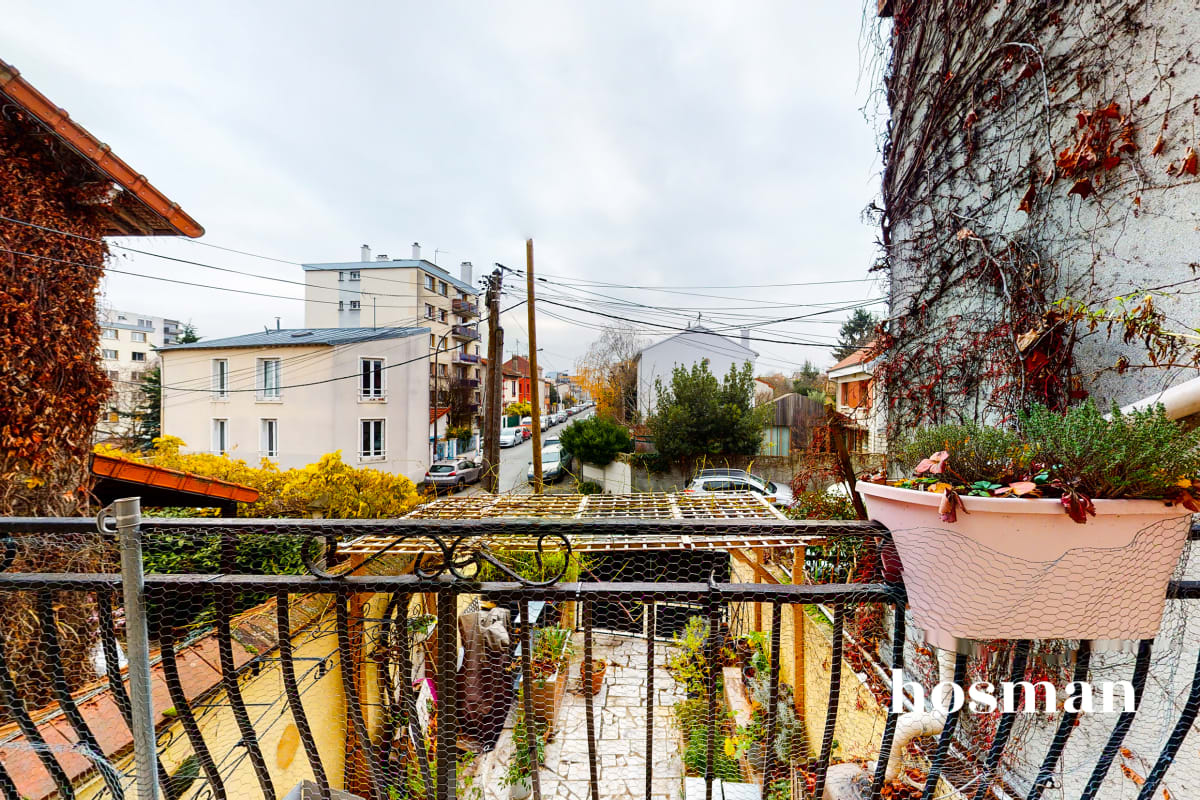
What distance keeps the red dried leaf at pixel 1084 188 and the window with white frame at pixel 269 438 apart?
1666cm

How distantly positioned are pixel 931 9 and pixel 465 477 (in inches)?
662

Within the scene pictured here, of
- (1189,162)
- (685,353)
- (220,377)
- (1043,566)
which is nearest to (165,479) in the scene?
(1043,566)

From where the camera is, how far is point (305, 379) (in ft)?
45.2

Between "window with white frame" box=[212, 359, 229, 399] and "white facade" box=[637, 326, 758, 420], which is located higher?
"white facade" box=[637, 326, 758, 420]

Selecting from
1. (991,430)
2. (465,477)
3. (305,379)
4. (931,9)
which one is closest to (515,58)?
(931,9)

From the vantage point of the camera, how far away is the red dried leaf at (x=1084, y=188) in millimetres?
1816

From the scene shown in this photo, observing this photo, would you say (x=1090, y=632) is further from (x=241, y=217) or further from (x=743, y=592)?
(x=241, y=217)

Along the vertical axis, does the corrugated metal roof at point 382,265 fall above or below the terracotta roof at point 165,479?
above

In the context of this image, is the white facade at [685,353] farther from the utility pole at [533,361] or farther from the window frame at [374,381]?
the utility pole at [533,361]

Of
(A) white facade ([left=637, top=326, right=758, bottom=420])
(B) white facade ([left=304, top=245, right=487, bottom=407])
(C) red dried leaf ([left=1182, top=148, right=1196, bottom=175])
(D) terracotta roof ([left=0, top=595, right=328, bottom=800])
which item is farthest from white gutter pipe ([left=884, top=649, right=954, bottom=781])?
(B) white facade ([left=304, top=245, right=487, bottom=407])

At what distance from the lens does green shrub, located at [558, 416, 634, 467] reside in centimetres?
1482

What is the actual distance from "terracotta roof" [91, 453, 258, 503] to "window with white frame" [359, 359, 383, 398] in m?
9.63

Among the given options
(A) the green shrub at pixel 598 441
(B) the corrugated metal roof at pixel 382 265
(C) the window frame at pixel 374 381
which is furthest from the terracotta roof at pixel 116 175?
(B) the corrugated metal roof at pixel 382 265

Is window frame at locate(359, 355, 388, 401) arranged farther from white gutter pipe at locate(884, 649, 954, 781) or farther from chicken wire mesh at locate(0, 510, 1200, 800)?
white gutter pipe at locate(884, 649, 954, 781)
